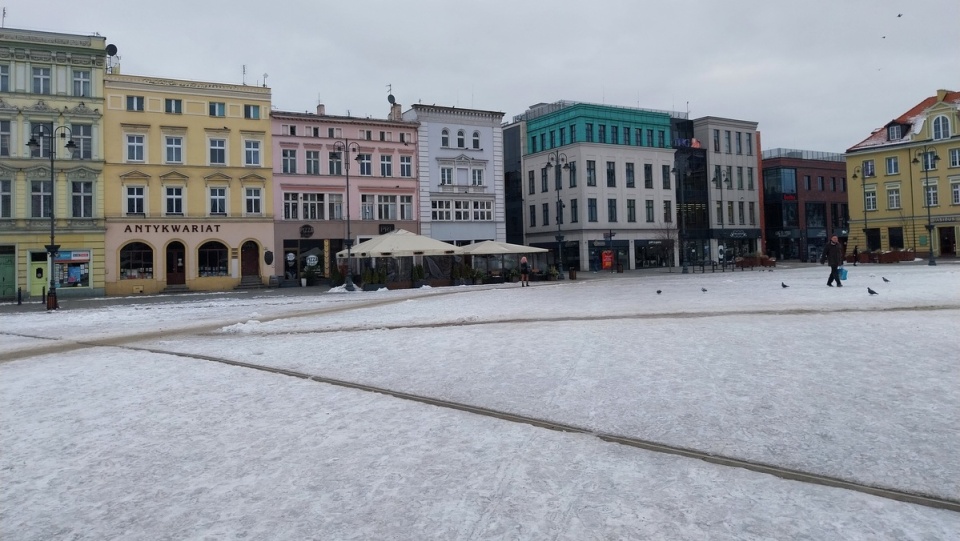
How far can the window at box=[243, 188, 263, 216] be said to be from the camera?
43.0 m

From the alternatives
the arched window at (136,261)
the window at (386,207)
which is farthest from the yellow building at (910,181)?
the arched window at (136,261)

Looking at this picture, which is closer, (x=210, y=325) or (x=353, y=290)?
(x=210, y=325)

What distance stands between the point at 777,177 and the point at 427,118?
44.3m

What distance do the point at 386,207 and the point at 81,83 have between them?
810 inches

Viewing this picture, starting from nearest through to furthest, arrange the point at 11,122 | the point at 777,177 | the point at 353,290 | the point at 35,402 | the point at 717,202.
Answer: the point at 35,402 → the point at 353,290 → the point at 11,122 → the point at 717,202 → the point at 777,177

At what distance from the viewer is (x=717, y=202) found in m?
65.2

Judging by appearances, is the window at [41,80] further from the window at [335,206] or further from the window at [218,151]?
the window at [335,206]

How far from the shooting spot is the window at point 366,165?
46.5m

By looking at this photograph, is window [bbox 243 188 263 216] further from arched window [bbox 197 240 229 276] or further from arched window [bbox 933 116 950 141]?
arched window [bbox 933 116 950 141]

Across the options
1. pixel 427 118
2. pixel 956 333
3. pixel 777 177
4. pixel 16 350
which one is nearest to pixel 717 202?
pixel 777 177

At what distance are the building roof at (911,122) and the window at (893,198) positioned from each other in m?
4.58

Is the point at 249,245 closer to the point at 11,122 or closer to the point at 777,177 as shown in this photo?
the point at 11,122

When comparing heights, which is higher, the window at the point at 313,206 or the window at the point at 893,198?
the window at the point at 893,198

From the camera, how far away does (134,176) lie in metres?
39.8
